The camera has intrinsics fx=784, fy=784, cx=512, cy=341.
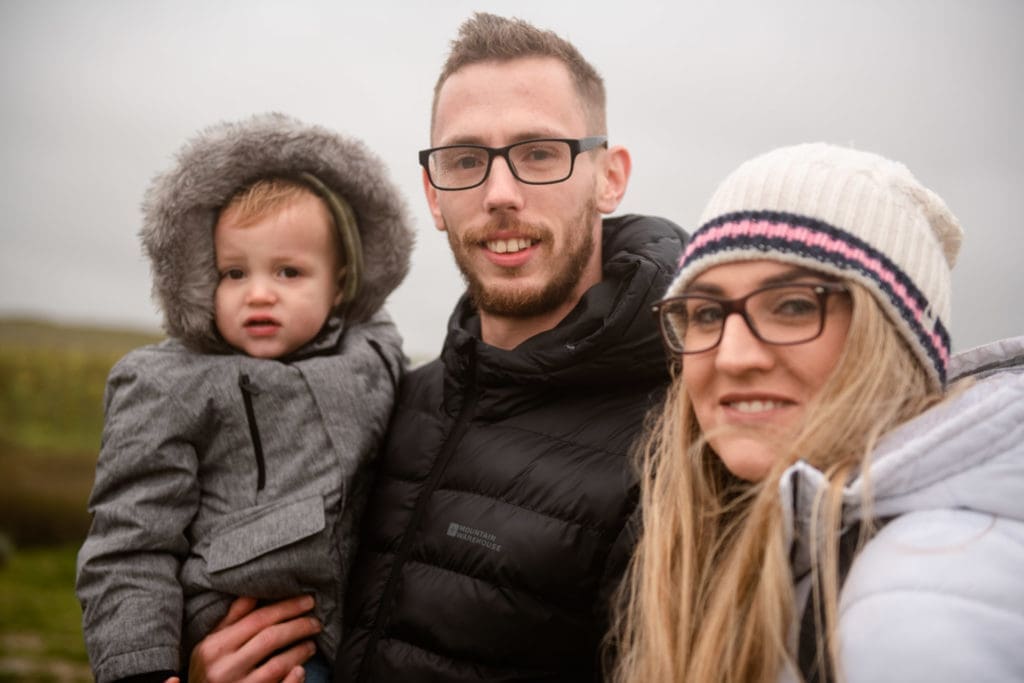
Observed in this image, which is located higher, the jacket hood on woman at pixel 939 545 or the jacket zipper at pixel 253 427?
the jacket hood on woman at pixel 939 545

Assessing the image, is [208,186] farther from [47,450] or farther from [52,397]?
[47,450]

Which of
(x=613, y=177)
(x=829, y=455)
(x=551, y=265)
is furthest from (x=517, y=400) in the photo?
(x=829, y=455)

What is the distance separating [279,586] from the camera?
2.36 meters

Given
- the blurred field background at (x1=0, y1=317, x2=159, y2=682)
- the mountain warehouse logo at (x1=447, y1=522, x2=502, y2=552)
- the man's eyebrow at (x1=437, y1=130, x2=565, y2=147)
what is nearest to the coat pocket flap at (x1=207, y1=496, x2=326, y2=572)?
the mountain warehouse logo at (x1=447, y1=522, x2=502, y2=552)

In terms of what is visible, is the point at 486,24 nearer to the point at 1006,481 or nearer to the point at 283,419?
the point at 283,419

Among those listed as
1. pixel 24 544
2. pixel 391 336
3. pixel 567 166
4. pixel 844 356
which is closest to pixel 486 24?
pixel 567 166

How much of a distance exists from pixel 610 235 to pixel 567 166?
34 centimetres

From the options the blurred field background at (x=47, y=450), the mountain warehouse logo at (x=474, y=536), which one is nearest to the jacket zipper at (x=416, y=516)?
the mountain warehouse logo at (x=474, y=536)

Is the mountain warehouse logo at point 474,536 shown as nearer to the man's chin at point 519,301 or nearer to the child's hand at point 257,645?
the child's hand at point 257,645

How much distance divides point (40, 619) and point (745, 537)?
881 cm

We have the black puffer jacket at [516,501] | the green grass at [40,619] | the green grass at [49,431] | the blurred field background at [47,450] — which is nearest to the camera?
the black puffer jacket at [516,501]

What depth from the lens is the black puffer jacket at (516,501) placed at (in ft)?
6.69

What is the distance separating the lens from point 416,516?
7.72ft

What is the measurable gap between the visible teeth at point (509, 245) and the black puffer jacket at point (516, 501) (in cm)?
28
